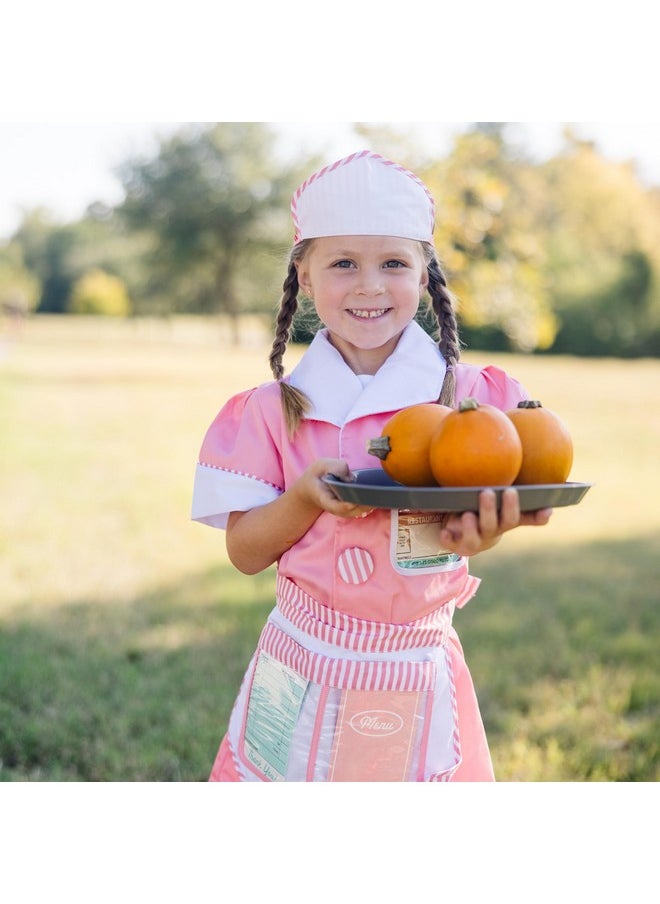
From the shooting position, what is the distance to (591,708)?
4.27 m

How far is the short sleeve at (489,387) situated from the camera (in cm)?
234

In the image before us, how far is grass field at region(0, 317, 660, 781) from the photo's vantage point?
370cm

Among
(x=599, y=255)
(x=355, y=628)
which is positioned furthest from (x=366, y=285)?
(x=599, y=255)

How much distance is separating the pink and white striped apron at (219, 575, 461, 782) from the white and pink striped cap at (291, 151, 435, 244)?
0.84m

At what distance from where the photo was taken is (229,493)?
7.52ft

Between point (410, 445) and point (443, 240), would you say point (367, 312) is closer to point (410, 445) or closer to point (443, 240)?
point (410, 445)

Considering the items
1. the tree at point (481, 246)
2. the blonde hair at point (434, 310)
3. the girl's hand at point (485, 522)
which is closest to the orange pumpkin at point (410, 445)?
the girl's hand at point (485, 522)

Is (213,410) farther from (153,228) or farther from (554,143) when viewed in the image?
(153,228)

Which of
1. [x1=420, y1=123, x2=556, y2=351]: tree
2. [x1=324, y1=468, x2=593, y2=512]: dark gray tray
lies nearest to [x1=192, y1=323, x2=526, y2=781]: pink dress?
[x1=324, y1=468, x2=593, y2=512]: dark gray tray

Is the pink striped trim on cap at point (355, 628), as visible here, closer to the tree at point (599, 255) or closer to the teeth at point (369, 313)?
the teeth at point (369, 313)

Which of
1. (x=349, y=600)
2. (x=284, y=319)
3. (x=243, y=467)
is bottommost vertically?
(x=349, y=600)

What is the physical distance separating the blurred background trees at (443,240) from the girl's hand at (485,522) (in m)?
6.66

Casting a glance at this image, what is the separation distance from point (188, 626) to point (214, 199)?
925 inches
